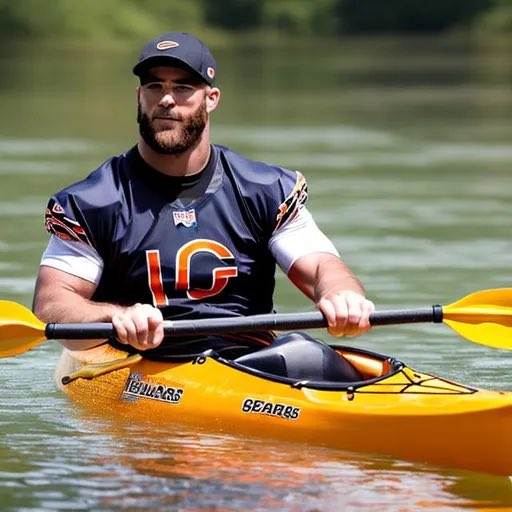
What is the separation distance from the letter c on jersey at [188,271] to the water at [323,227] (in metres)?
0.54

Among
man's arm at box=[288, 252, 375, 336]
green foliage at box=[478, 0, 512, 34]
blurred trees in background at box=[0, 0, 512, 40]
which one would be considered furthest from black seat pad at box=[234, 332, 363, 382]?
green foliage at box=[478, 0, 512, 34]

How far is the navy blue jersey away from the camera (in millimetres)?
7199

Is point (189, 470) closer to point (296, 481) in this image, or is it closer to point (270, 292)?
point (296, 481)

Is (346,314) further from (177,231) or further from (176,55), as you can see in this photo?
(176,55)

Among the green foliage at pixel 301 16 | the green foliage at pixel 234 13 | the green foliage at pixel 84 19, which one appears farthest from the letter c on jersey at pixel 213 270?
the green foliage at pixel 301 16

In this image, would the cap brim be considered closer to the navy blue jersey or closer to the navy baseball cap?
the navy baseball cap

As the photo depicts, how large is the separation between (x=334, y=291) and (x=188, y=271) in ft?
1.96

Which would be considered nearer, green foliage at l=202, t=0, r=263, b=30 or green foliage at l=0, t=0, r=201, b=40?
green foliage at l=0, t=0, r=201, b=40

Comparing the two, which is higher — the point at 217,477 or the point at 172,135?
the point at 172,135

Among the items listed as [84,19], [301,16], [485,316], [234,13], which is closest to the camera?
[485,316]

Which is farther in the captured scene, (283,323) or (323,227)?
(323,227)

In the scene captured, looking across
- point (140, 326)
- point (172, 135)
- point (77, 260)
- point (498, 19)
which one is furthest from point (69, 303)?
point (498, 19)

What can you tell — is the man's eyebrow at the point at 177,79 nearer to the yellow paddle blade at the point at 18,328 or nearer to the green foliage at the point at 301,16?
the yellow paddle blade at the point at 18,328

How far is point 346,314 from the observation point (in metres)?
6.66
